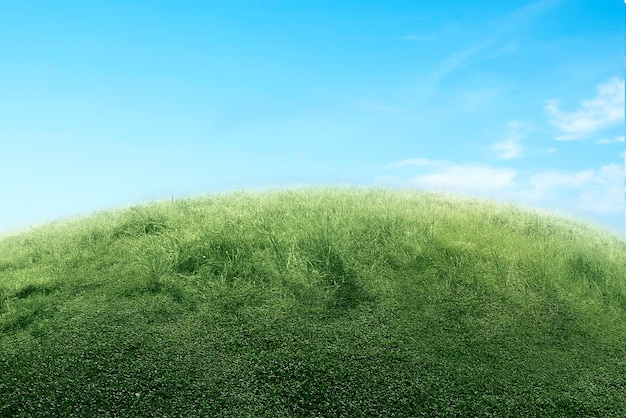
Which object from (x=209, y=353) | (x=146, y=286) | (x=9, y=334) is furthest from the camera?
(x=146, y=286)

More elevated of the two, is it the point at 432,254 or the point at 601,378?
the point at 432,254

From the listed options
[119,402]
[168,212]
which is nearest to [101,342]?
[119,402]

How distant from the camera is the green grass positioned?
504 cm

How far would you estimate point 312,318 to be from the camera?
565 cm

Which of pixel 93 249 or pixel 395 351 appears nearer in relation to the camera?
pixel 395 351

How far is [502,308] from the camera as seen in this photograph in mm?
6012

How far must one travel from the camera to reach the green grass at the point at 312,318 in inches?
198

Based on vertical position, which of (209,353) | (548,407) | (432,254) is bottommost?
(548,407)

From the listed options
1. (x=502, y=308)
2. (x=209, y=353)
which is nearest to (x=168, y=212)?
(x=209, y=353)

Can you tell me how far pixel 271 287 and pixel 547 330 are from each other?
2825 millimetres

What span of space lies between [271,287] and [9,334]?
2660 millimetres

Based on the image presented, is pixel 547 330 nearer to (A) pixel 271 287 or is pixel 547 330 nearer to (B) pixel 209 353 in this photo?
(A) pixel 271 287

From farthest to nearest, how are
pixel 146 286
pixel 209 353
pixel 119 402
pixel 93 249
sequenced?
pixel 93 249
pixel 146 286
pixel 209 353
pixel 119 402

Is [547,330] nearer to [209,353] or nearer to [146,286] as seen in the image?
[209,353]
